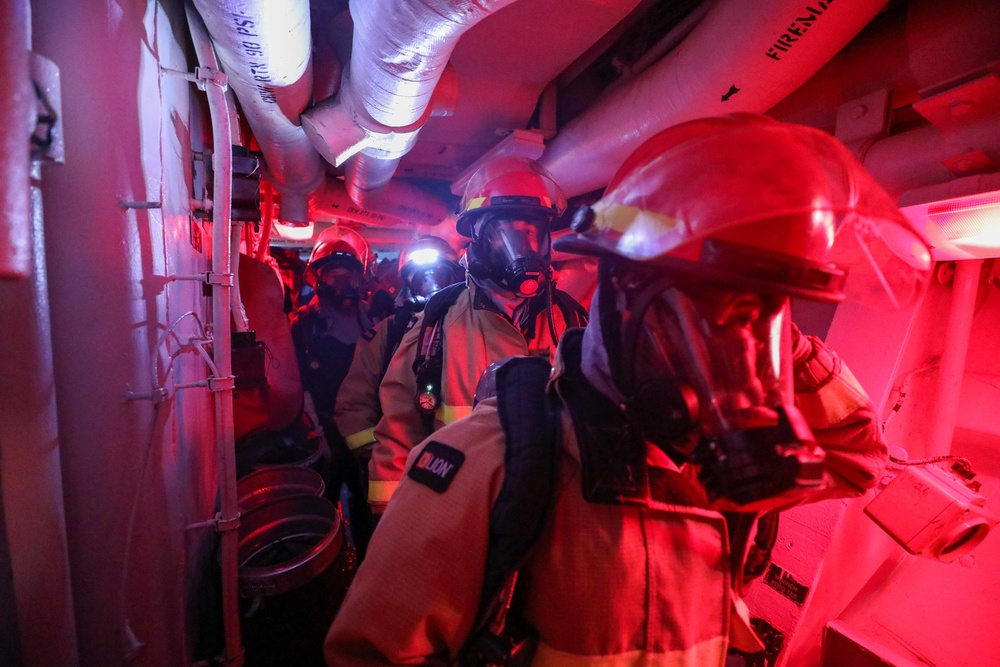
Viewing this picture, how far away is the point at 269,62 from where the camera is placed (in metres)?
2.21

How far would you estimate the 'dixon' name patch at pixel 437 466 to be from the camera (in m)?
1.09

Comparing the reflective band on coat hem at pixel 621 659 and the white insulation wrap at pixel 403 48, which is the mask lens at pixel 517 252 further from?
the reflective band on coat hem at pixel 621 659

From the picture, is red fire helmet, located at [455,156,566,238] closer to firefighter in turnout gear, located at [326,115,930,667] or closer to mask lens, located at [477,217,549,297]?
mask lens, located at [477,217,549,297]

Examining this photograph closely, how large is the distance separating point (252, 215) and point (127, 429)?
110 cm

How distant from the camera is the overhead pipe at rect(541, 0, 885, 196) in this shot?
2.09 m

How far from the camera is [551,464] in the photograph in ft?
3.49

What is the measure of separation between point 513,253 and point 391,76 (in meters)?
1.10

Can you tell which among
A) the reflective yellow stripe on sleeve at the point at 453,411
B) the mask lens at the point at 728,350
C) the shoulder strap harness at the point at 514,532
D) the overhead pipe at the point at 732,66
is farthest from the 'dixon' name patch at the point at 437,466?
the overhead pipe at the point at 732,66

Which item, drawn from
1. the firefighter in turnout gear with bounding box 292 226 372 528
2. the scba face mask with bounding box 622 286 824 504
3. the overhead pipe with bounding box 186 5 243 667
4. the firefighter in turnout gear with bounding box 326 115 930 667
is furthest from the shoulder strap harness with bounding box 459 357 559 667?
the firefighter in turnout gear with bounding box 292 226 372 528

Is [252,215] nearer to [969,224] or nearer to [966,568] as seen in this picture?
[969,224]

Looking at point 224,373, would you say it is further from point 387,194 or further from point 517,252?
point 387,194

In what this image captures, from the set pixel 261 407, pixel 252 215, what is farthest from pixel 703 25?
pixel 261 407

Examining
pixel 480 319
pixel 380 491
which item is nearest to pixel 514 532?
pixel 380 491

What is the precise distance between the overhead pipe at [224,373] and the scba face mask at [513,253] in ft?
4.28
